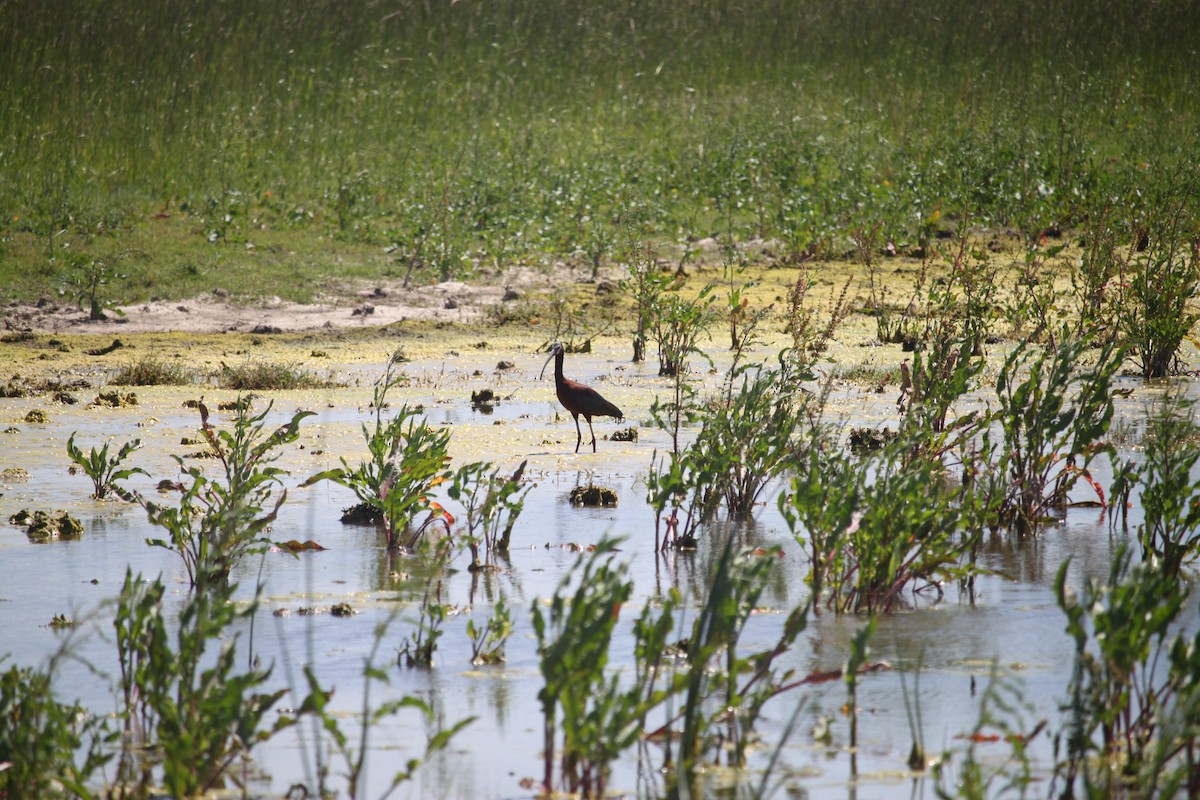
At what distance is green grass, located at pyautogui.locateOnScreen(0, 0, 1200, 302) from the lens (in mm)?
13977

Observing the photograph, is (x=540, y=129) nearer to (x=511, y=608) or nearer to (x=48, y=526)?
(x=48, y=526)

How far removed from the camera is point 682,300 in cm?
1212

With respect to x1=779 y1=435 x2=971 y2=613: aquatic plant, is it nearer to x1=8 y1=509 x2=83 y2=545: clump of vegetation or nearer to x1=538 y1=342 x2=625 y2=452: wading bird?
x1=538 y1=342 x2=625 y2=452: wading bird

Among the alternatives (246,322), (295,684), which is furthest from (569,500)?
(246,322)

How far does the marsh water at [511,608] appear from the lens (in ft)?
12.5

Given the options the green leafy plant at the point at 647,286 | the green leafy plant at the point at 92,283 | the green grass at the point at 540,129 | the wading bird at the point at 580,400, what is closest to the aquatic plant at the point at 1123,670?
the wading bird at the point at 580,400

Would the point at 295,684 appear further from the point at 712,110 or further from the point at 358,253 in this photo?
the point at 712,110

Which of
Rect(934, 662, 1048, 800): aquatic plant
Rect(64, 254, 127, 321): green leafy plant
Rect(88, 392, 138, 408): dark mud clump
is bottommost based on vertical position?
Rect(934, 662, 1048, 800): aquatic plant

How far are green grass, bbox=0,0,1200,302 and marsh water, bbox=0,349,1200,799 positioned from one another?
3.64 m

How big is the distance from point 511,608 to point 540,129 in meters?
13.9

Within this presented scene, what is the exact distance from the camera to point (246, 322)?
38.8 ft

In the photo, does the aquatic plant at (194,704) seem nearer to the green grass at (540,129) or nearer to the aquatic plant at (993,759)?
the aquatic plant at (993,759)

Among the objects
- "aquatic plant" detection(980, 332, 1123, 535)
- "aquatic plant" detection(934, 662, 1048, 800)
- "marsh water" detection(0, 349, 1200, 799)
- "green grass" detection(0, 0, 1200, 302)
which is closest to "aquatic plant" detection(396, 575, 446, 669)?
"marsh water" detection(0, 349, 1200, 799)

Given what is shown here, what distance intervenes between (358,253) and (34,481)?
23.1 feet
